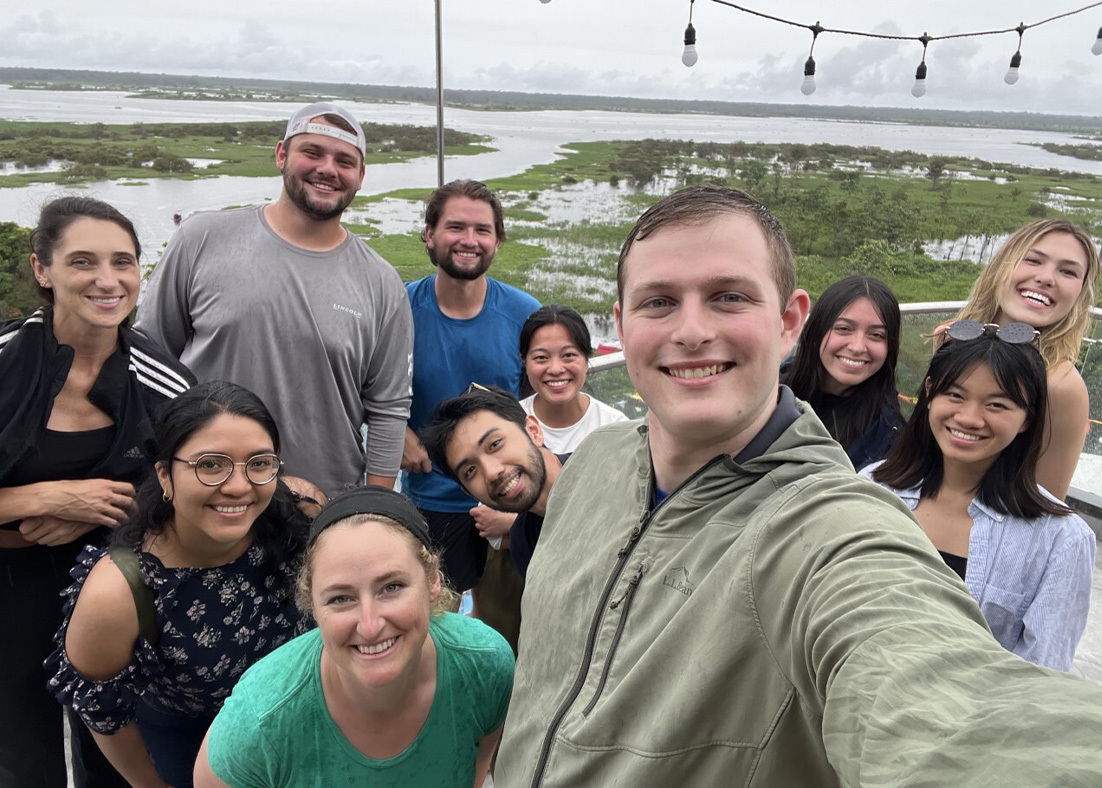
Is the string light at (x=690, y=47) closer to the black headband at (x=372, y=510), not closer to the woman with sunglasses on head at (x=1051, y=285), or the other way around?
the woman with sunglasses on head at (x=1051, y=285)

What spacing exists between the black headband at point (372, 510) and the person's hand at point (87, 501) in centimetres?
69

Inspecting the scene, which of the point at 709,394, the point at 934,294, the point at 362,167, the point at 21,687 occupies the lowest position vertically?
the point at 934,294

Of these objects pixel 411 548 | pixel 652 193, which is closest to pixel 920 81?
pixel 411 548

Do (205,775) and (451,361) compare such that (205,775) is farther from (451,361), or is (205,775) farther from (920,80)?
(920,80)

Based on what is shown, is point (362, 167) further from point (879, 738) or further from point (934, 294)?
point (934, 294)

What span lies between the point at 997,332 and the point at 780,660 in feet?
5.64

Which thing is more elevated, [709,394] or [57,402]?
[709,394]

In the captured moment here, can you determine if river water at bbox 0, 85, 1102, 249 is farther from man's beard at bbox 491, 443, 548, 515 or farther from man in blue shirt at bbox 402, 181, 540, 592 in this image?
man's beard at bbox 491, 443, 548, 515

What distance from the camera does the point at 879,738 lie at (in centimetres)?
66

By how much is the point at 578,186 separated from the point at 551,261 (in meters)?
11.9

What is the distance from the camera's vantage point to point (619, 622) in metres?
1.07

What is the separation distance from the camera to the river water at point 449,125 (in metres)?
6.03

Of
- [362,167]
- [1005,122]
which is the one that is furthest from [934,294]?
[1005,122]

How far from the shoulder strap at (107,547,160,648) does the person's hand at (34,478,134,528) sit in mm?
270
